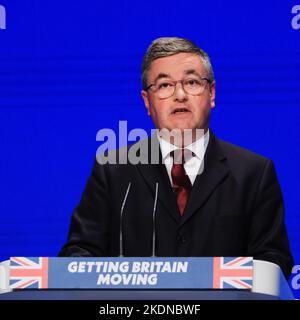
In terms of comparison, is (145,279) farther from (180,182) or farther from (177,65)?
(177,65)

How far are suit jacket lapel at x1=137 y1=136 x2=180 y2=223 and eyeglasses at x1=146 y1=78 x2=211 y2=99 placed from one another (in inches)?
8.4

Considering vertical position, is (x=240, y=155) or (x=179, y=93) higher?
(x=179, y=93)

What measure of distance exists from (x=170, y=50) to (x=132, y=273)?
53.4 inches

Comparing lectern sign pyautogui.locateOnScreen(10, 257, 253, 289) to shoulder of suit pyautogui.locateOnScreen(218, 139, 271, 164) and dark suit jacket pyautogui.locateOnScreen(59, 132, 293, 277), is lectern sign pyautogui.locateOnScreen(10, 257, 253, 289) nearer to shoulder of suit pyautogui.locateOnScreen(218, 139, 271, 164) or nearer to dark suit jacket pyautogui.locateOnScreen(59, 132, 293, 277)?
dark suit jacket pyautogui.locateOnScreen(59, 132, 293, 277)

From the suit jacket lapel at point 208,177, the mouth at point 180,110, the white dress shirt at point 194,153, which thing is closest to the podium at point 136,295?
the suit jacket lapel at point 208,177

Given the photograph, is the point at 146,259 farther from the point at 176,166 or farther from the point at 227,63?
the point at 227,63

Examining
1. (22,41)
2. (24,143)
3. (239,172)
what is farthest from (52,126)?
(239,172)

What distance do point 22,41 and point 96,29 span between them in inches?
15.4

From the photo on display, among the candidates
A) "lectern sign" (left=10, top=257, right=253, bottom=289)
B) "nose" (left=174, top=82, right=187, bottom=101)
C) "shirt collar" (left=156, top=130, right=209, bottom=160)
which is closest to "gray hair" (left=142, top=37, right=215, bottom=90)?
"nose" (left=174, top=82, right=187, bottom=101)

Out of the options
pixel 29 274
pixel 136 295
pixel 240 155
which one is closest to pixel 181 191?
pixel 240 155

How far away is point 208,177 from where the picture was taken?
3.36m

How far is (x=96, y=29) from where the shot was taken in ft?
14.1

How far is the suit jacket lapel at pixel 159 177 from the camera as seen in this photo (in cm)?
325

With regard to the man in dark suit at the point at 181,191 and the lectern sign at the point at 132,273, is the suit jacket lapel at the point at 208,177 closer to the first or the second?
the man in dark suit at the point at 181,191
